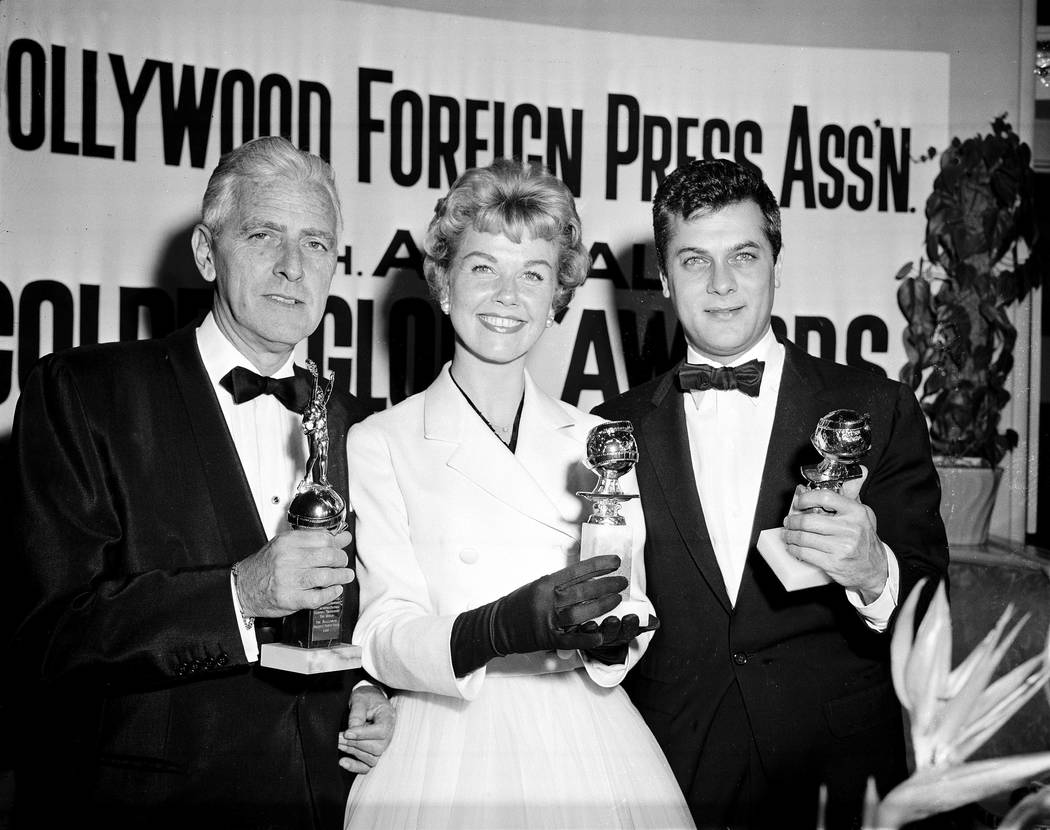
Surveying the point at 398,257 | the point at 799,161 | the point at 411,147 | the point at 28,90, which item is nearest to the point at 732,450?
the point at 799,161

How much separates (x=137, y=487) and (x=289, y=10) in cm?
161

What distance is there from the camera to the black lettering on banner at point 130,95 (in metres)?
2.66

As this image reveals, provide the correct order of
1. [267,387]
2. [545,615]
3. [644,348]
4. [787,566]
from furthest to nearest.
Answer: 1. [644,348]
2. [267,387]
3. [787,566]
4. [545,615]

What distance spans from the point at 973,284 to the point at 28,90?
2.61 m

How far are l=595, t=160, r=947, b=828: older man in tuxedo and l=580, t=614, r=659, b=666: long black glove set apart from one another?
0.22 metres

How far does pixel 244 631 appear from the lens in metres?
1.68

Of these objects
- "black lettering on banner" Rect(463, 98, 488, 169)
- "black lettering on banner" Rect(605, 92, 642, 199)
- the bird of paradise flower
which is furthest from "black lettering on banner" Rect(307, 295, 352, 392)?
the bird of paradise flower

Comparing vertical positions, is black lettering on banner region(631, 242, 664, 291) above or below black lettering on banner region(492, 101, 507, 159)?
below

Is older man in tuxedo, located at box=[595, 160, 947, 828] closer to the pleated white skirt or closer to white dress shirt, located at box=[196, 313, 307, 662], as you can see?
the pleated white skirt

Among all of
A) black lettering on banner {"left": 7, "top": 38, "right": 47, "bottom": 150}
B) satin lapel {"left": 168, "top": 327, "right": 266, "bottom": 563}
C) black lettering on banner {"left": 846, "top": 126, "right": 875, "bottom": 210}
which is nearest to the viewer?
satin lapel {"left": 168, "top": 327, "right": 266, "bottom": 563}

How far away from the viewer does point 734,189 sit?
2.10 m

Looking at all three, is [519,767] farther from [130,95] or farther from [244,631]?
[130,95]

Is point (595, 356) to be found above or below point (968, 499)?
above

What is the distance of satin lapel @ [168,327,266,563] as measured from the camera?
1.78 m
